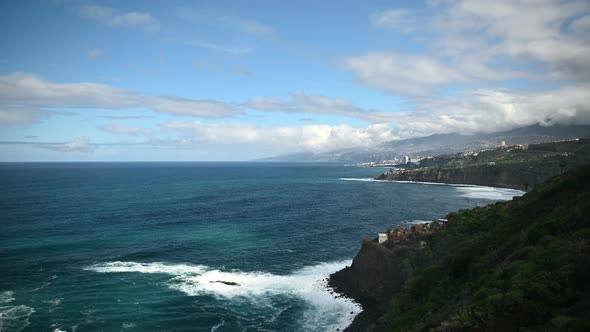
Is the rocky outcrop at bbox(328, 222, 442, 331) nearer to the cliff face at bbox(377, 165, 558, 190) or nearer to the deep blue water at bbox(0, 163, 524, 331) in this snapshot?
the deep blue water at bbox(0, 163, 524, 331)

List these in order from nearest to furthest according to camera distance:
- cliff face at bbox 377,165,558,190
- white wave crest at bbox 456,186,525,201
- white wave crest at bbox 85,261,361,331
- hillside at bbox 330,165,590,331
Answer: hillside at bbox 330,165,590,331 < white wave crest at bbox 85,261,361,331 < white wave crest at bbox 456,186,525,201 < cliff face at bbox 377,165,558,190

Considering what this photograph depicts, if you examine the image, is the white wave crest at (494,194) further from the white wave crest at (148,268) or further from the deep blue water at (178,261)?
the white wave crest at (148,268)

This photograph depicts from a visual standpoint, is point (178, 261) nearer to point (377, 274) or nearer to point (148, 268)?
point (148, 268)

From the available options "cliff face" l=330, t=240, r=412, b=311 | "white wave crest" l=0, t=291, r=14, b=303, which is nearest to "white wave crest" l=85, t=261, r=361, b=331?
"cliff face" l=330, t=240, r=412, b=311

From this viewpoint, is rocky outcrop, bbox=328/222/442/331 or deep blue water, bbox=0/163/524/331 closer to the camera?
deep blue water, bbox=0/163/524/331

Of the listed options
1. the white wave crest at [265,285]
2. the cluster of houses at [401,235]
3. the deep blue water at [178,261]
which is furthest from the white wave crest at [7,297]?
the cluster of houses at [401,235]

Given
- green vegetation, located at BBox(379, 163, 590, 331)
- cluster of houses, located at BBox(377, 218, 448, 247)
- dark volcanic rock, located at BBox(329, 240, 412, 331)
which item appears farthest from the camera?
cluster of houses, located at BBox(377, 218, 448, 247)
